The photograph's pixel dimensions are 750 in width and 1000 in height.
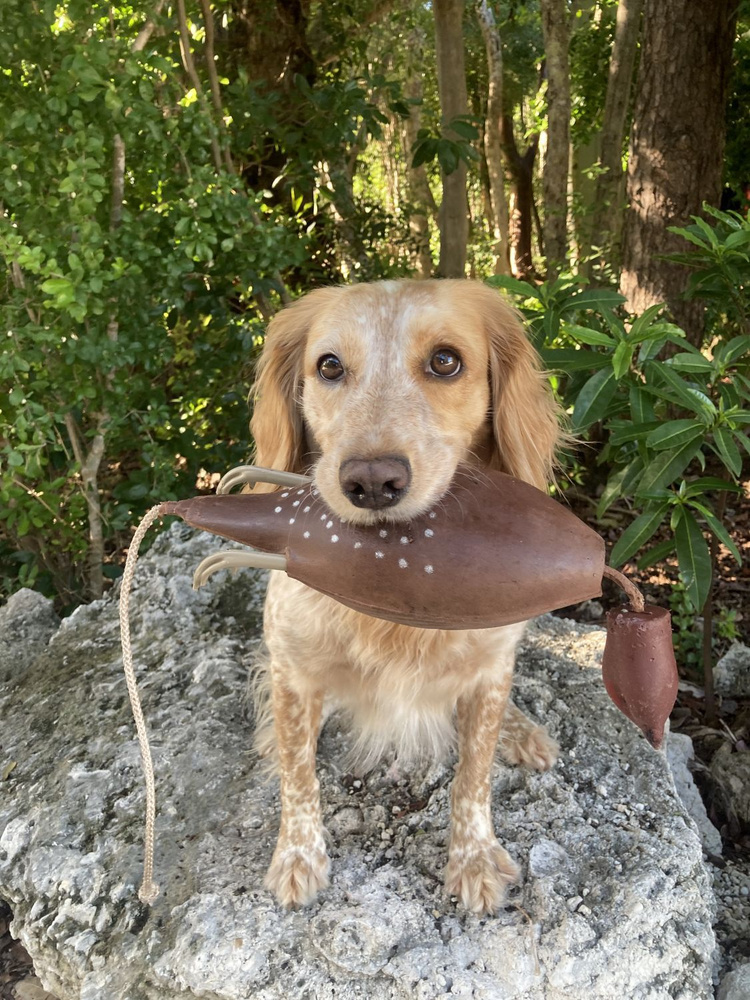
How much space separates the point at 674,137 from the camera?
12.9 feet

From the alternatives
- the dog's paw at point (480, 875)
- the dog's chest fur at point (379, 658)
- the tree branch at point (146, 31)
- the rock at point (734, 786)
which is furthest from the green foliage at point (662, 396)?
the tree branch at point (146, 31)

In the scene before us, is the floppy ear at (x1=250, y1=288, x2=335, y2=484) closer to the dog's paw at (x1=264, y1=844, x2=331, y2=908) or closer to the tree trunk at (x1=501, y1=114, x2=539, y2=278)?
the dog's paw at (x1=264, y1=844, x2=331, y2=908)

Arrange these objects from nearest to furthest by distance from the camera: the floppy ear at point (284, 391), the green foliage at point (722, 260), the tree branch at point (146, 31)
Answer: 1. the floppy ear at point (284, 391)
2. the green foliage at point (722, 260)
3. the tree branch at point (146, 31)

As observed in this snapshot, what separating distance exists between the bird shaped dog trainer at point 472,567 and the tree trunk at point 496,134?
7.65m

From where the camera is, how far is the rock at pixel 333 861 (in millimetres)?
1794

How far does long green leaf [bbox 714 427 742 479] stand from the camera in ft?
6.73

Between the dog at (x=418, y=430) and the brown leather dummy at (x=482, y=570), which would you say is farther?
the dog at (x=418, y=430)

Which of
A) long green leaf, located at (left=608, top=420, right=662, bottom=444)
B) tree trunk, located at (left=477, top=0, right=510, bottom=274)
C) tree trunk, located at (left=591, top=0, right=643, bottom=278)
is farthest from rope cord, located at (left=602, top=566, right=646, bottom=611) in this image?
tree trunk, located at (left=477, top=0, right=510, bottom=274)

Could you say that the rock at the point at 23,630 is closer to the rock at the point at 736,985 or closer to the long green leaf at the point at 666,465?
the long green leaf at the point at 666,465

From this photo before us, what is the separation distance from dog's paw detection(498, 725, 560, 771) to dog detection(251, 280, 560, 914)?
0.94 feet

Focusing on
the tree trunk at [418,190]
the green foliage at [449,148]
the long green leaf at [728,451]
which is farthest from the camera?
the tree trunk at [418,190]

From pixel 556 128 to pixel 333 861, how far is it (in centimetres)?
593

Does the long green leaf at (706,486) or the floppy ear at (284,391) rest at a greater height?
the floppy ear at (284,391)

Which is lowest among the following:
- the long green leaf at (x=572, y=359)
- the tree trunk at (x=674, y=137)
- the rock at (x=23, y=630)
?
the rock at (x=23, y=630)
